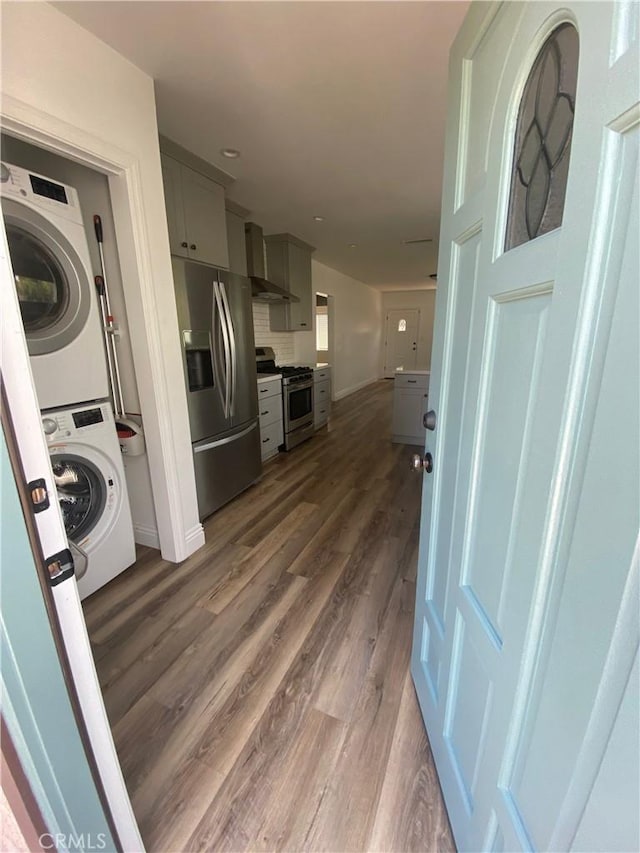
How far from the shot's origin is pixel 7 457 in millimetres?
519

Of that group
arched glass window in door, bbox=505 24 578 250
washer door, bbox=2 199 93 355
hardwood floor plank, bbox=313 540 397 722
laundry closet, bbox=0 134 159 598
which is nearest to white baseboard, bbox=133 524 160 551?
laundry closet, bbox=0 134 159 598

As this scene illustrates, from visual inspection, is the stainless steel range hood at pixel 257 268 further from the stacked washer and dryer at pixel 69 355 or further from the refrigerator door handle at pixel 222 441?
the stacked washer and dryer at pixel 69 355

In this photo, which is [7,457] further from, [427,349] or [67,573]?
[427,349]

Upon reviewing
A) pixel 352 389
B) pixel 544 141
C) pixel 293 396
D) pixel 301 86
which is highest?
pixel 301 86

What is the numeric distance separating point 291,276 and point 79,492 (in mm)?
3612

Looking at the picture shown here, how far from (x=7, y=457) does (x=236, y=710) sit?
4.26ft

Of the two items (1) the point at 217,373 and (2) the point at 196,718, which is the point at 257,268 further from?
(2) the point at 196,718

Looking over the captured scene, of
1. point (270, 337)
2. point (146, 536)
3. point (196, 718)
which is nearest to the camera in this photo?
point (196, 718)

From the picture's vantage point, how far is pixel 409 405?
426 centimetres

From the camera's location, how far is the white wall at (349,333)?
5866 millimetres

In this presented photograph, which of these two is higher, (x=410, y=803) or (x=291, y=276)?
(x=291, y=276)

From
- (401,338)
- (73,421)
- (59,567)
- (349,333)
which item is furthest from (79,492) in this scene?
(401,338)

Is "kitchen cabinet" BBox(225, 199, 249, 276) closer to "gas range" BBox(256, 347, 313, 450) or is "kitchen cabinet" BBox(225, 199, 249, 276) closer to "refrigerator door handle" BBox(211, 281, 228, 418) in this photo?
"refrigerator door handle" BBox(211, 281, 228, 418)

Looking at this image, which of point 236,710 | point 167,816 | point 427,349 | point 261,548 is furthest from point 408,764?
point 427,349
